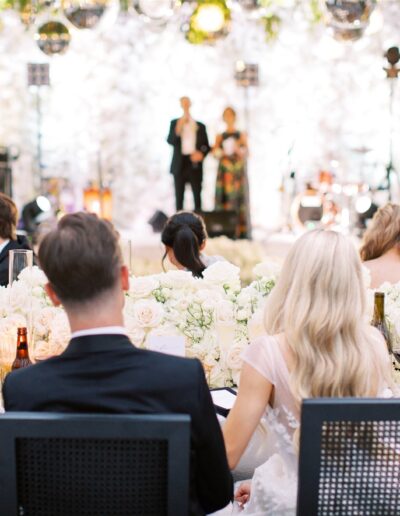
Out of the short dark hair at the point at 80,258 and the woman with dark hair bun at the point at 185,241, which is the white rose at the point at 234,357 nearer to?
the short dark hair at the point at 80,258

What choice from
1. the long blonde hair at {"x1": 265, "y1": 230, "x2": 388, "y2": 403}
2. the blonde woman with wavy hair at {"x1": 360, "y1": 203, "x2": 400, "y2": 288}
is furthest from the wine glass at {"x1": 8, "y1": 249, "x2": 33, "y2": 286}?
the blonde woman with wavy hair at {"x1": 360, "y1": 203, "x2": 400, "y2": 288}

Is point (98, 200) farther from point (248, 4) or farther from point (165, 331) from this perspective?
point (165, 331)

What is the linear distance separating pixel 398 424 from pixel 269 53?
12.3 metres

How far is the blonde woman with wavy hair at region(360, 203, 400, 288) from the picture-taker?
3936 mm

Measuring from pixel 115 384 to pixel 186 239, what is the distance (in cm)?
254

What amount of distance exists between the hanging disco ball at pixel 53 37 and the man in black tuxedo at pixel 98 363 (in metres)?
7.14

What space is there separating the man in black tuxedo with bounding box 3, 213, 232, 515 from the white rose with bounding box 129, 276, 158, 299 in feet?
3.25

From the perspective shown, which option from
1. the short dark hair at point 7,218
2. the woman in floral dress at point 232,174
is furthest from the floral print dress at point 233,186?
the short dark hair at point 7,218

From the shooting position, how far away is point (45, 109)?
43.5 feet

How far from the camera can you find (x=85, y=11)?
20.9ft

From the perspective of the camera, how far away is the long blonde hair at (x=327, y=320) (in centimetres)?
187

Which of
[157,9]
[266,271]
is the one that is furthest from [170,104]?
[266,271]

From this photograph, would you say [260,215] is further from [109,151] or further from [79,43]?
[79,43]

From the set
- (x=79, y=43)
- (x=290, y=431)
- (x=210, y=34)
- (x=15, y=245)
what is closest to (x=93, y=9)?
(x=210, y=34)
